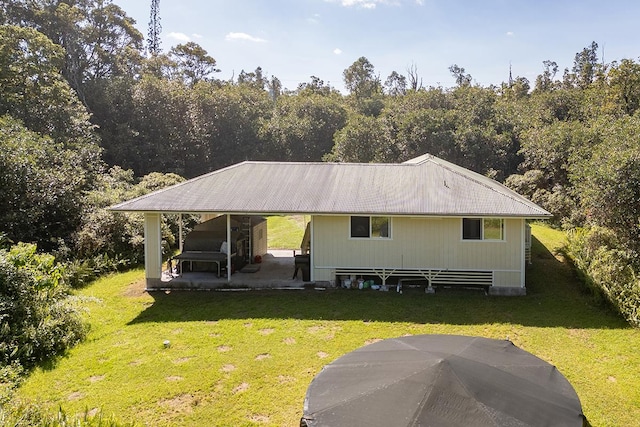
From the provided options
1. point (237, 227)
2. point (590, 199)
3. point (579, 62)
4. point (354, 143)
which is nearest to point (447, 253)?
point (590, 199)

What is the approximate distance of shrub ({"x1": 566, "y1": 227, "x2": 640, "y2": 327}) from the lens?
10.1 meters

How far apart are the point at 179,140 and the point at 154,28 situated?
26497mm

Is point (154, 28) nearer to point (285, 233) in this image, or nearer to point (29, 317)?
point (285, 233)

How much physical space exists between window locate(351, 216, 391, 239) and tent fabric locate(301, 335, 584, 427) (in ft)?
23.3

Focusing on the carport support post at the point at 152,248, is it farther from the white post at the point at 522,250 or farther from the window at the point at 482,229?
the white post at the point at 522,250

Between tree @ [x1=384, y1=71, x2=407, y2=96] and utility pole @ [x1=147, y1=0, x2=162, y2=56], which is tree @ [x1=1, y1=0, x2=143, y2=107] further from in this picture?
tree @ [x1=384, y1=71, x2=407, y2=96]

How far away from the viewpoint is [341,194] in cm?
1320

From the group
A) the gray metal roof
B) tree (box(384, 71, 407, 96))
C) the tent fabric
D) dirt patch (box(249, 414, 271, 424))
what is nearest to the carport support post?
the gray metal roof

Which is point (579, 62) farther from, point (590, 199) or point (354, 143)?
point (590, 199)

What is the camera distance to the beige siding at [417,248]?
12180 mm

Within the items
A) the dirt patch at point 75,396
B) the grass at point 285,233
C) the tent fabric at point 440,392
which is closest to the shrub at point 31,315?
the dirt patch at point 75,396

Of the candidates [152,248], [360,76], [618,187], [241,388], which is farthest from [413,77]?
[241,388]

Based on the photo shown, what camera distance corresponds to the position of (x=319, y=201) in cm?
1276

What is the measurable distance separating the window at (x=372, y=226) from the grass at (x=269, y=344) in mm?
1796
